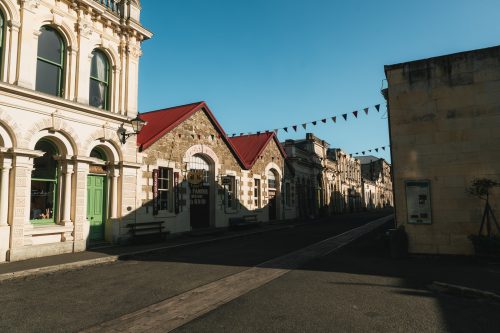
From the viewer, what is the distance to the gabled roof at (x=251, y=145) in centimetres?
2385

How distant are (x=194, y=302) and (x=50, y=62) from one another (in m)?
9.96

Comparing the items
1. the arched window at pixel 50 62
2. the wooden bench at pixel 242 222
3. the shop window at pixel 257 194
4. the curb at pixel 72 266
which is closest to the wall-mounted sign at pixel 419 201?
the curb at pixel 72 266

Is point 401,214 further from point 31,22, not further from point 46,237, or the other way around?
point 31,22

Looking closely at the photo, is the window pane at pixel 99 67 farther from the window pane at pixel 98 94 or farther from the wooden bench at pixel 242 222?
the wooden bench at pixel 242 222

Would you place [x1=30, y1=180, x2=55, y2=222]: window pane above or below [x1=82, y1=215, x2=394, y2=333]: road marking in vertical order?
above

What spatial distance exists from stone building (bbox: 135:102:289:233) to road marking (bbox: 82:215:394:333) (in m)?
7.56

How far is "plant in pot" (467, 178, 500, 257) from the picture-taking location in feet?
30.5

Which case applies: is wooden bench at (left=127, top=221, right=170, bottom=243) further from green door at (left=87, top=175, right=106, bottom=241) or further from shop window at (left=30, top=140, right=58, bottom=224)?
shop window at (left=30, top=140, right=58, bottom=224)

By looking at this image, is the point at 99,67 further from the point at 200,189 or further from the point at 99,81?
the point at 200,189

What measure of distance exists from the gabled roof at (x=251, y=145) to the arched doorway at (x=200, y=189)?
139 inches

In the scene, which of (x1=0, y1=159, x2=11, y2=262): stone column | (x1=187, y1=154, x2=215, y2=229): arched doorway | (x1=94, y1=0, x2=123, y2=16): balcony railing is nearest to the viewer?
(x1=0, y1=159, x2=11, y2=262): stone column

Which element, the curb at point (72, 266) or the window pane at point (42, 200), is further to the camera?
the window pane at point (42, 200)

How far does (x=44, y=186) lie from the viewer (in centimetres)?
1190

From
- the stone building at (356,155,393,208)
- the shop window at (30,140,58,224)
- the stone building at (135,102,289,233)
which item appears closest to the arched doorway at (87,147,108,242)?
the shop window at (30,140,58,224)
